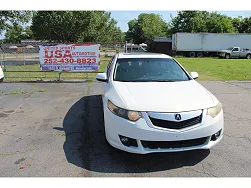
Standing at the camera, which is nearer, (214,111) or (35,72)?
(214,111)

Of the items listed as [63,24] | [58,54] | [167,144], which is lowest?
[167,144]

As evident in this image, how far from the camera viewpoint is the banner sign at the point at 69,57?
32.8 ft

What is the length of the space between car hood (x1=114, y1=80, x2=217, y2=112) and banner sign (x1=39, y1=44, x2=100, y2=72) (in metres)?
6.24

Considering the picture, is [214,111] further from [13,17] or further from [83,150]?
[13,17]

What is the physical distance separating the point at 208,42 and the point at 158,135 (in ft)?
A: 103

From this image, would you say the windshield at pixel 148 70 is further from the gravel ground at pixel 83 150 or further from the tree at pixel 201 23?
the tree at pixel 201 23

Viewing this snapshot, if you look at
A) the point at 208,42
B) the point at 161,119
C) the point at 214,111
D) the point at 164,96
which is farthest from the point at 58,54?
the point at 208,42

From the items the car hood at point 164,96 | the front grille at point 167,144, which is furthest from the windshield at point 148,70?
the front grille at point 167,144

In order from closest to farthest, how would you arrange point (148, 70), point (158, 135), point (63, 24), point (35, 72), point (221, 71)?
point (158, 135) → point (148, 70) → point (35, 72) → point (221, 71) → point (63, 24)

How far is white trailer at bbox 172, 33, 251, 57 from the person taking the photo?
3114cm

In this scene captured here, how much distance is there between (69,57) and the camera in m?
10.1

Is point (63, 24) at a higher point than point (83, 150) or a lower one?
higher

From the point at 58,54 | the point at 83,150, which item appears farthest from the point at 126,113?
the point at 58,54

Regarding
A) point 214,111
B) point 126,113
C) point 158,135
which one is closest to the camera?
point 158,135
